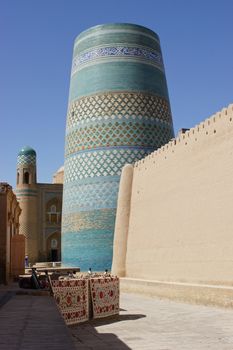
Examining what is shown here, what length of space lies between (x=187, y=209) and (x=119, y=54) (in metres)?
7.53

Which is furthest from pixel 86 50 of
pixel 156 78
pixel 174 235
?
pixel 174 235

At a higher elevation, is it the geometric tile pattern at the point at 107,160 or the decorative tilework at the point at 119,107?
the decorative tilework at the point at 119,107

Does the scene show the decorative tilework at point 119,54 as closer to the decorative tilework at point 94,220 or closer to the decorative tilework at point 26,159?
the decorative tilework at point 94,220

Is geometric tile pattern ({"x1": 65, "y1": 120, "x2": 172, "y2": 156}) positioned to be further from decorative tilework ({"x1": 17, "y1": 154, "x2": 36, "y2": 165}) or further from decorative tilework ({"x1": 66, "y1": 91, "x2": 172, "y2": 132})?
decorative tilework ({"x1": 17, "y1": 154, "x2": 36, "y2": 165})

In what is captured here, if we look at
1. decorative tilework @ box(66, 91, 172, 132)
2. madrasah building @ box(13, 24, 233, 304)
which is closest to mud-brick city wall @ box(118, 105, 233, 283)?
madrasah building @ box(13, 24, 233, 304)

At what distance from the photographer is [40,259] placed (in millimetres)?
A: 30281

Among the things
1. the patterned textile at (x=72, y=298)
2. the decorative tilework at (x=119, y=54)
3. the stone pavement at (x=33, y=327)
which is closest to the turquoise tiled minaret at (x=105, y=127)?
the decorative tilework at (x=119, y=54)

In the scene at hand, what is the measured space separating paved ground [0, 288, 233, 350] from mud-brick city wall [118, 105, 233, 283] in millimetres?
1332

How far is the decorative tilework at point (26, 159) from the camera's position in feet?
101

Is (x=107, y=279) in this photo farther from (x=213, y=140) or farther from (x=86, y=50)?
(x=86, y=50)

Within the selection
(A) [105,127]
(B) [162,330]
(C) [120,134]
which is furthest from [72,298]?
(A) [105,127]

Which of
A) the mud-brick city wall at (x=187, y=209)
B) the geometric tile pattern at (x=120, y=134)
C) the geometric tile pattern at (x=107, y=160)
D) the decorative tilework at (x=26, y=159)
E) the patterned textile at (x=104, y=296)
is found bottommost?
the patterned textile at (x=104, y=296)

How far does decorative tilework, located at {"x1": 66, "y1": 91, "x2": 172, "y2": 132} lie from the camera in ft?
56.4

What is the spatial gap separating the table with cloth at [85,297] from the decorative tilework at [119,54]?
10.2m
